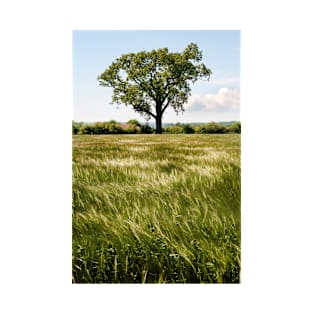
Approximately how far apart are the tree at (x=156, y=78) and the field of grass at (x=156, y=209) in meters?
0.30

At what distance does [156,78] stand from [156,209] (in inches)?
46.9

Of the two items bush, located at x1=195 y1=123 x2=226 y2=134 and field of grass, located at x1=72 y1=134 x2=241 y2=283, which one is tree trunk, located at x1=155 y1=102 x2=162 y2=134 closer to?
field of grass, located at x1=72 y1=134 x2=241 y2=283

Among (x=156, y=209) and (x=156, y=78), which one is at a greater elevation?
(x=156, y=78)

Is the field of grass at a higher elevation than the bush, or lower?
lower

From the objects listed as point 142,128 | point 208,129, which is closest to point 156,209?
point 142,128

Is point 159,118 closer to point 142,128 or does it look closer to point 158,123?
point 158,123

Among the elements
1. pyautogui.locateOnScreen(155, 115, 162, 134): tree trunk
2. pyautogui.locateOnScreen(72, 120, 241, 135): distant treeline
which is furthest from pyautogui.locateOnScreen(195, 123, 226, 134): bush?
pyautogui.locateOnScreen(155, 115, 162, 134): tree trunk

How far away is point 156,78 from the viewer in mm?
3553

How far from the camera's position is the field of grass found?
3.16 metres

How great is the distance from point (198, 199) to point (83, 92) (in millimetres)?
1347

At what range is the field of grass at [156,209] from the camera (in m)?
3.16

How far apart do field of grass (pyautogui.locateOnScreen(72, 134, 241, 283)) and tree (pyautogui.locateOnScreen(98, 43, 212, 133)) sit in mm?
299
